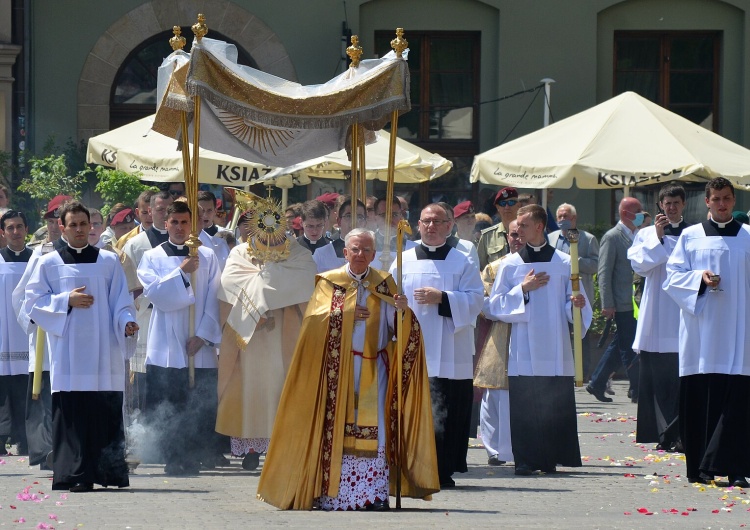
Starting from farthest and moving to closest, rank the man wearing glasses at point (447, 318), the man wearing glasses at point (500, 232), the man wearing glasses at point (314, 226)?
1. the man wearing glasses at point (500, 232)
2. the man wearing glasses at point (314, 226)
3. the man wearing glasses at point (447, 318)

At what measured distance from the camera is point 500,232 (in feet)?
48.9

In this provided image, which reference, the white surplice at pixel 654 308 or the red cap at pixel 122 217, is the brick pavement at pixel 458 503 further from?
the red cap at pixel 122 217

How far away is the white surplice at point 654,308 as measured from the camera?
1330cm

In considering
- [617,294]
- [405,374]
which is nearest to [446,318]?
[405,374]

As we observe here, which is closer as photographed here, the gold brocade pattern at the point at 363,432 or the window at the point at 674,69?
the gold brocade pattern at the point at 363,432

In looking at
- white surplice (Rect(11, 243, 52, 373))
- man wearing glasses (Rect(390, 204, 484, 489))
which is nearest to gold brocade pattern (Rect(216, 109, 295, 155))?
man wearing glasses (Rect(390, 204, 484, 489))

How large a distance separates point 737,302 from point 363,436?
3.02m

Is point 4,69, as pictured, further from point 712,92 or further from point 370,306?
point 370,306

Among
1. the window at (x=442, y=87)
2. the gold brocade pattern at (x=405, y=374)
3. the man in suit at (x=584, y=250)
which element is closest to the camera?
the gold brocade pattern at (x=405, y=374)

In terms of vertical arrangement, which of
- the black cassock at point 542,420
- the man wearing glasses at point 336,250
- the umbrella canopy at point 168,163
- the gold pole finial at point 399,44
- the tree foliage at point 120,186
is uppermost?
the gold pole finial at point 399,44

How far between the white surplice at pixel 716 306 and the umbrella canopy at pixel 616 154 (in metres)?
4.19

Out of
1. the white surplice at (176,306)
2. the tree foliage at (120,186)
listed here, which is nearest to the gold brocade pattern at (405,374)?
the white surplice at (176,306)

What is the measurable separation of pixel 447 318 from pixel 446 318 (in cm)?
1

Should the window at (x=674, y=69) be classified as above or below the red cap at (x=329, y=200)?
above
